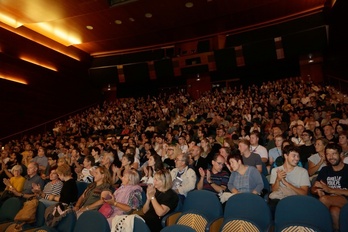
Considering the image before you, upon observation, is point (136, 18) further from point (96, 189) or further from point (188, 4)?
point (96, 189)

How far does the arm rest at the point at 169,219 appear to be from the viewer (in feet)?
7.79

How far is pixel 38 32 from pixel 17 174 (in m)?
8.33

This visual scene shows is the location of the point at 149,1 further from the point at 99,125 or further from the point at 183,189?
the point at 183,189

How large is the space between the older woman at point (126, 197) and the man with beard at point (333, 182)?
1618 mm

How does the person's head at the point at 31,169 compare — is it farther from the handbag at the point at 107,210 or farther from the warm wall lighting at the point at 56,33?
the warm wall lighting at the point at 56,33

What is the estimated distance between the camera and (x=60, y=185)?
344cm

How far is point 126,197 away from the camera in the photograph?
2699 mm

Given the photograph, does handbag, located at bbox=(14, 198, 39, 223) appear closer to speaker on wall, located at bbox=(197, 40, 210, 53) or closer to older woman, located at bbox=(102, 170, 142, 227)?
older woman, located at bbox=(102, 170, 142, 227)

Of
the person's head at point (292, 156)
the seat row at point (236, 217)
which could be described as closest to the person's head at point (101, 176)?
the seat row at point (236, 217)

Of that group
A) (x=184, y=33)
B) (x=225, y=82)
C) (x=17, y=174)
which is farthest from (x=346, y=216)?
(x=225, y=82)

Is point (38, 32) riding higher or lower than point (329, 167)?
higher

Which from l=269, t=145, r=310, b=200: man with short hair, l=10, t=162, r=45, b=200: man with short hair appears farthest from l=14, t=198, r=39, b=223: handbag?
l=269, t=145, r=310, b=200: man with short hair

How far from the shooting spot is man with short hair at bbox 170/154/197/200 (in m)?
2.95

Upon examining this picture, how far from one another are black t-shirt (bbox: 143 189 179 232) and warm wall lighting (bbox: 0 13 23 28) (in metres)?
9.08
